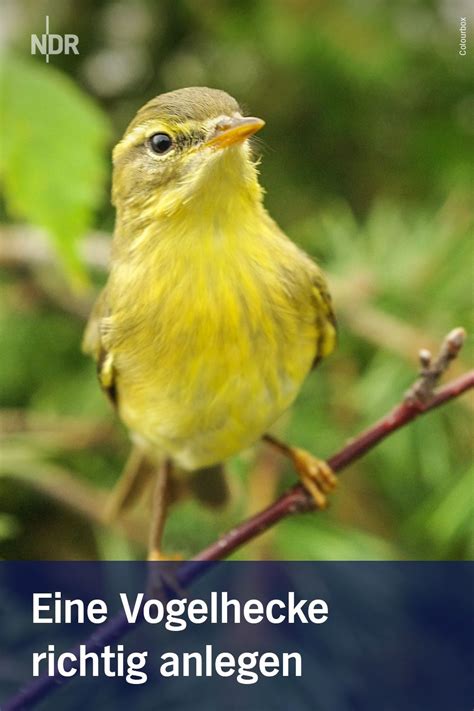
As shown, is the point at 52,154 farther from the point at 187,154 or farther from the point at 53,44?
the point at 187,154

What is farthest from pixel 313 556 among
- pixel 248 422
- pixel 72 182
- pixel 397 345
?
pixel 72 182

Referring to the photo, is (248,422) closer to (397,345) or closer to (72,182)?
(72,182)

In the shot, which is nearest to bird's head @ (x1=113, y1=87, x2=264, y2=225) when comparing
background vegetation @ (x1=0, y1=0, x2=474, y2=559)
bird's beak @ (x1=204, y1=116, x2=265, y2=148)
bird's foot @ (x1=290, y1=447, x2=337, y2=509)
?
bird's beak @ (x1=204, y1=116, x2=265, y2=148)

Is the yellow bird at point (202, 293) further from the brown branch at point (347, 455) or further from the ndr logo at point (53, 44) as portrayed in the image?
the ndr logo at point (53, 44)

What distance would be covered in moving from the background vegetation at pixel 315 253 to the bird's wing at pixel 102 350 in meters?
0.25

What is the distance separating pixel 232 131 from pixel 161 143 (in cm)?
9

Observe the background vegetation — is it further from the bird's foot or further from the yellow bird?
the yellow bird

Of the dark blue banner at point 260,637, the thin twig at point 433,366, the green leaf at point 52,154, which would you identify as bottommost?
the dark blue banner at point 260,637

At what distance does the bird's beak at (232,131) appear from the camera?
0.84 meters

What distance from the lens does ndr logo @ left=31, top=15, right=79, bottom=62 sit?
1442 mm

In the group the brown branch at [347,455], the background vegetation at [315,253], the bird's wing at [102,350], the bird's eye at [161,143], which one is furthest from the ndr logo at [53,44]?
the brown branch at [347,455]

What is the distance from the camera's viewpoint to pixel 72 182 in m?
1.21

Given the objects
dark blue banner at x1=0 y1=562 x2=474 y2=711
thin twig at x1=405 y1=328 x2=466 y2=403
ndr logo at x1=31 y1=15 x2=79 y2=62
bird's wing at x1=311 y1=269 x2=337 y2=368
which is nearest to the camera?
thin twig at x1=405 y1=328 x2=466 y2=403

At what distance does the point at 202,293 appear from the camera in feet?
3.21
